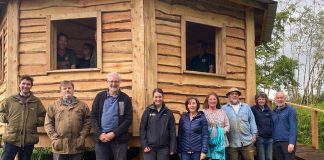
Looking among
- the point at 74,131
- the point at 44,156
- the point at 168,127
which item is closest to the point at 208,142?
the point at 168,127

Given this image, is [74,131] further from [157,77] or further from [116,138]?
[157,77]

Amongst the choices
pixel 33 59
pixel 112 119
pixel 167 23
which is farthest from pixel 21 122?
pixel 167 23

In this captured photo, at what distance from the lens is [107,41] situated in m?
8.27

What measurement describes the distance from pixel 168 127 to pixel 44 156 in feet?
14.2

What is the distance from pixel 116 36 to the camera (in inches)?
324

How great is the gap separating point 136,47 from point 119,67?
54 cm

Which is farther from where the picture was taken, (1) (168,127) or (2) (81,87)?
(2) (81,87)

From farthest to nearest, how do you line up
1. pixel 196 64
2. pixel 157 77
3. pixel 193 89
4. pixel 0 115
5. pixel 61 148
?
pixel 196 64 → pixel 193 89 → pixel 157 77 → pixel 0 115 → pixel 61 148

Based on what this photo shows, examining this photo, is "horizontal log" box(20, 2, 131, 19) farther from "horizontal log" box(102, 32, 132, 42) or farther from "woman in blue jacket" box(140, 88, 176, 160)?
"woman in blue jacket" box(140, 88, 176, 160)

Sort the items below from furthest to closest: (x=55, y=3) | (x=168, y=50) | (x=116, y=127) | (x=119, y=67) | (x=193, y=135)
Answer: (x=55, y=3) → (x=168, y=50) → (x=119, y=67) → (x=116, y=127) → (x=193, y=135)

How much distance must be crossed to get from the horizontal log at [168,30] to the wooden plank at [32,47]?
2.48m

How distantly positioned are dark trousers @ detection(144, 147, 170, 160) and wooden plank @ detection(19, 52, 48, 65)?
10.6ft

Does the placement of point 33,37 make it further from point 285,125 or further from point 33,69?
point 285,125

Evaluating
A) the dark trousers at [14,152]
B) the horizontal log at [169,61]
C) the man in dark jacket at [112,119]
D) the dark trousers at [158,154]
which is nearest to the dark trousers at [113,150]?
the man in dark jacket at [112,119]
